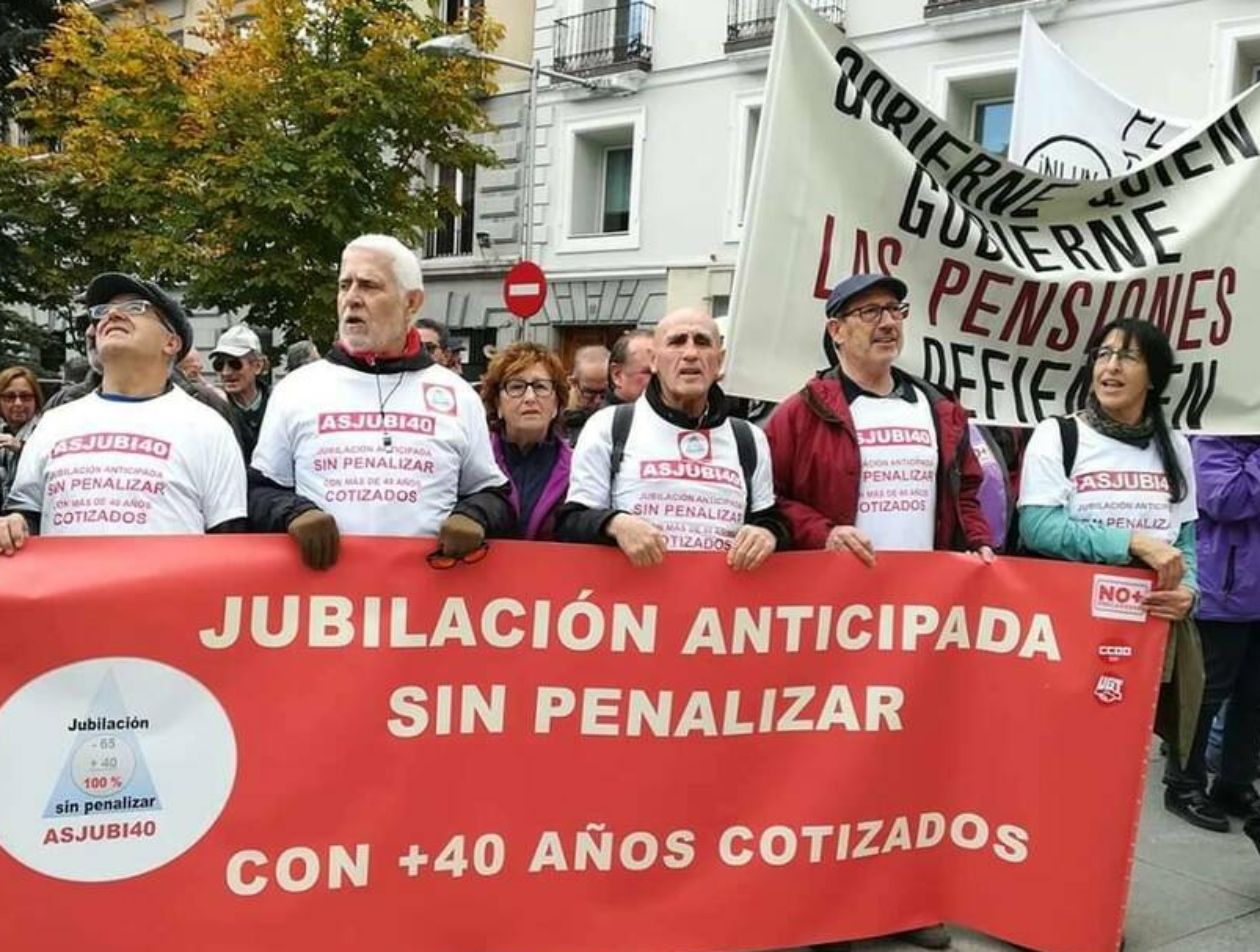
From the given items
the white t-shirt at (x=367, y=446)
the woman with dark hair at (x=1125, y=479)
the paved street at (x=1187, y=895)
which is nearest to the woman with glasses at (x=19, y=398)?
the white t-shirt at (x=367, y=446)

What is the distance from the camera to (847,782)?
10.7ft

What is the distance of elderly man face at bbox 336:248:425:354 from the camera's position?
310 cm

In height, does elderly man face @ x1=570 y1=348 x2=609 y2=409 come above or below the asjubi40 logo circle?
above

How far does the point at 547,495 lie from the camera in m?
3.55

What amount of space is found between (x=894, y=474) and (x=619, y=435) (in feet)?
2.60

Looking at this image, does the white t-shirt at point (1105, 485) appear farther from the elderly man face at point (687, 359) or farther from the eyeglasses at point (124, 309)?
the eyeglasses at point (124, 309)

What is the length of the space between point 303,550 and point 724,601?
1067 millimetres

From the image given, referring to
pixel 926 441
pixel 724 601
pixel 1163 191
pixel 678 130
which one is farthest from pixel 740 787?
pixel 678 130

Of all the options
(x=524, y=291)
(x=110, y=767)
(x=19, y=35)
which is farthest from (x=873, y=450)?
(x=19, y=35)

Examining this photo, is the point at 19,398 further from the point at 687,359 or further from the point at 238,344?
the point at 687,359

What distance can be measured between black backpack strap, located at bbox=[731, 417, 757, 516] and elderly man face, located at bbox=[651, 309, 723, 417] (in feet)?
0.42

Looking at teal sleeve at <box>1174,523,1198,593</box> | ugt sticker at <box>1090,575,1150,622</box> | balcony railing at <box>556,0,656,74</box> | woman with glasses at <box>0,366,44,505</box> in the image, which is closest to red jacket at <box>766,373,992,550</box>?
ugt sticker at <box>1090,575,1150,622</box>

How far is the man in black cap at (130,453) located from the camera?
285 centimetres

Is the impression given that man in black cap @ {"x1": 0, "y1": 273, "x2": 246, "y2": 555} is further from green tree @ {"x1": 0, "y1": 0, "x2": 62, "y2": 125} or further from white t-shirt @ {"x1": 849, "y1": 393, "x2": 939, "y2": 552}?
green tree @ {"x1": 0, "y1": 0, "x2": 62, "y2": 125}
